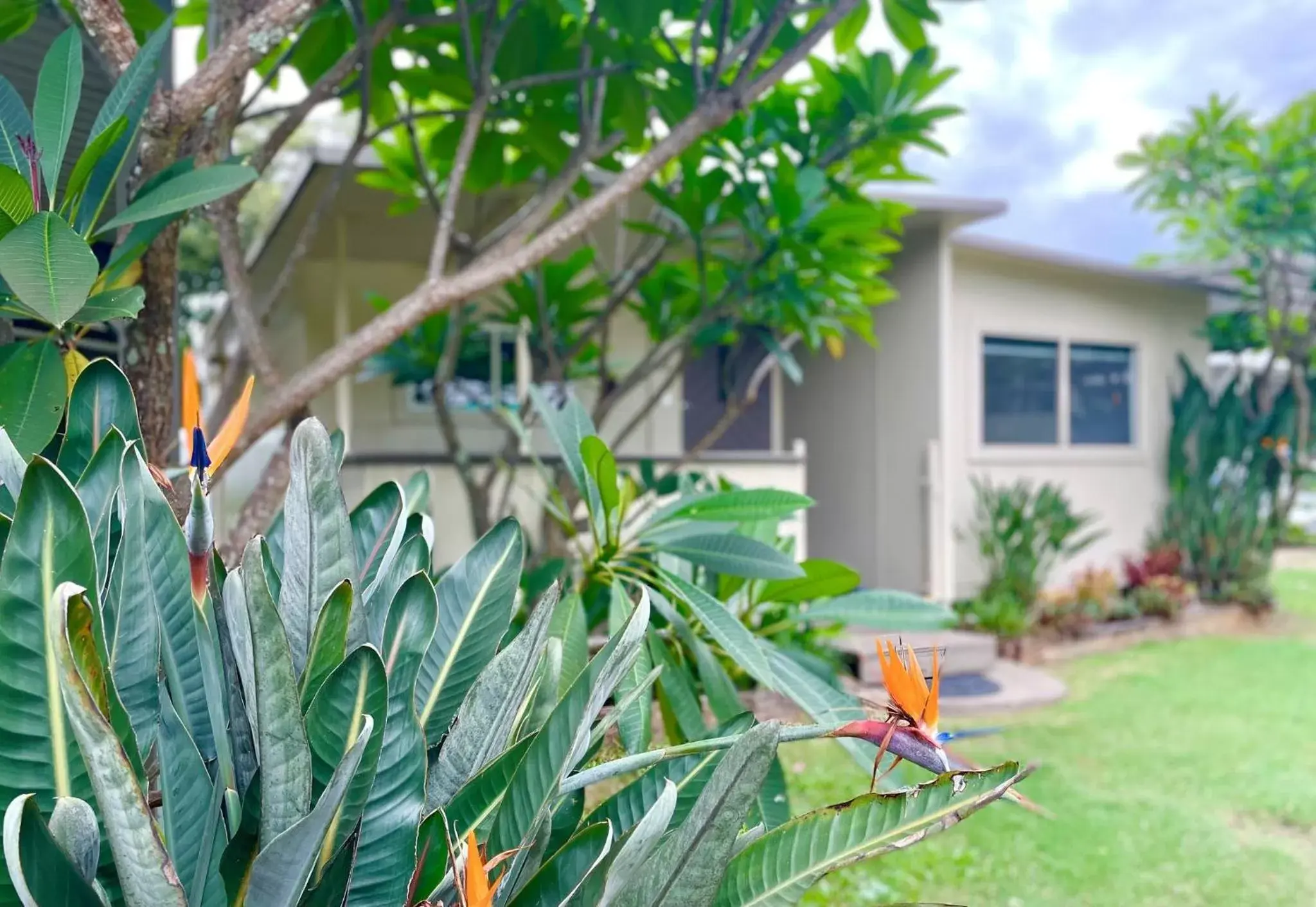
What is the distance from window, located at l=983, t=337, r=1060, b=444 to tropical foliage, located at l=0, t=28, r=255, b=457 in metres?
7.77

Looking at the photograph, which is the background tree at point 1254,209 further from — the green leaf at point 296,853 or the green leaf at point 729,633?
the green leaf at point 296,853

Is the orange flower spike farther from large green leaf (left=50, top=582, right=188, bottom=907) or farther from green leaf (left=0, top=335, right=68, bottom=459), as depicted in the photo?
green leaf (left=0, top=335, right=68, bottom=459)

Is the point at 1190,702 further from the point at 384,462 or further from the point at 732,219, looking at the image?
the point at 384,462

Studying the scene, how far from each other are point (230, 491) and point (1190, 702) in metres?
7.11

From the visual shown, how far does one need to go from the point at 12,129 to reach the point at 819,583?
1413 millimetres

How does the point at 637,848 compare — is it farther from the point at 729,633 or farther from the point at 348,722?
the point at 729,633

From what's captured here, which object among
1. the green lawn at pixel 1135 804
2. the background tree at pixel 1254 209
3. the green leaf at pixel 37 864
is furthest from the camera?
the background tree at pixel 1254 209

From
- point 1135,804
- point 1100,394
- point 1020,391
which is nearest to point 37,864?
point 1135,804

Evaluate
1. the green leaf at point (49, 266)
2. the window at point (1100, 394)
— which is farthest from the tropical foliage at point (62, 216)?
the window at point (1100, 394)

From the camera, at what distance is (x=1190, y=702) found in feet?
18.3

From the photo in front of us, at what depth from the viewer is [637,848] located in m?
0.66

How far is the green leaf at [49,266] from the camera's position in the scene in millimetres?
1024

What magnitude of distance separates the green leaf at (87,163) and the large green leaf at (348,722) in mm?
872

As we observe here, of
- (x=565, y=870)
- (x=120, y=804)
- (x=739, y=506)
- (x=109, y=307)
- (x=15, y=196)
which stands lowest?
(x=565, y=870)
